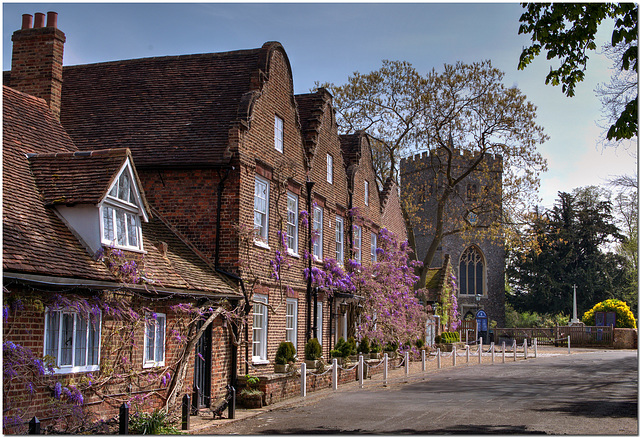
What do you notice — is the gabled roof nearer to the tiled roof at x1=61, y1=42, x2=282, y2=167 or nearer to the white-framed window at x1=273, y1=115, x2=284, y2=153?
the tiled roof at x1=61, y1=42, x2=282, y2=167

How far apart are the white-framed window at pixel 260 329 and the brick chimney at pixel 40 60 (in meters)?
7.20

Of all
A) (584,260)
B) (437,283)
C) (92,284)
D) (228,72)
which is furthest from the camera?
(584,260)

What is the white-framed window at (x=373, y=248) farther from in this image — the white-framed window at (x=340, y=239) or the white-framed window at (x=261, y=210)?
the white-framed window at (x=261, y=210)

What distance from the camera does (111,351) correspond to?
42.8 ft

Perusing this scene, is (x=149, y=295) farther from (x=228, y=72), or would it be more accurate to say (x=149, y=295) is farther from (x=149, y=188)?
(x=228, y=72)

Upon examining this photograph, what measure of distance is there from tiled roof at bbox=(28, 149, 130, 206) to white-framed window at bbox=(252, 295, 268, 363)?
640 centimetres

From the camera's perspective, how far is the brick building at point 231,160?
18.0 m

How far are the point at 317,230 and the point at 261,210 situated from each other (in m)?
4.30

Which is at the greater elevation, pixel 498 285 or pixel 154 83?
pixel 154 83

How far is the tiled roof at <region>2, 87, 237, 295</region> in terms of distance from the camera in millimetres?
11578

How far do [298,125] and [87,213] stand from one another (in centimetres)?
1056

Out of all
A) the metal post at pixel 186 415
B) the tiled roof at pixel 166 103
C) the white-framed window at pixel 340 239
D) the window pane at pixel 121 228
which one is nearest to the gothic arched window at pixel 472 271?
the white-framed window at pixel 340 239

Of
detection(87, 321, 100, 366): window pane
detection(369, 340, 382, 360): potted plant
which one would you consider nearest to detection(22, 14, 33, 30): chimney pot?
detection(87, 321, 100, 366): window pane

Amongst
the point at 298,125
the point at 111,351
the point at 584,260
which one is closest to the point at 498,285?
the point at 584,260
